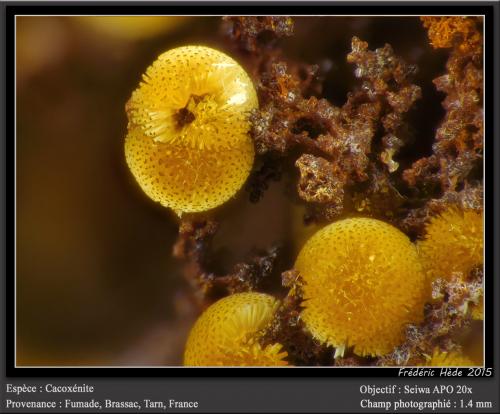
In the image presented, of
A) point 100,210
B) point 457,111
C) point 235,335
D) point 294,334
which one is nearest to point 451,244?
point 457,111

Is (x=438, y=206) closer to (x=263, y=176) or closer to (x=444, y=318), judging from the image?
(x=444, y=318)

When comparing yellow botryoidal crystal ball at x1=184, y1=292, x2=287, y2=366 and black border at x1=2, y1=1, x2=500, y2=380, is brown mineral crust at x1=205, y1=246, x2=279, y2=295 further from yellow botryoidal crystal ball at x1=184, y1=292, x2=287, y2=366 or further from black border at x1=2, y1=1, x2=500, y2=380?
black border at x1=2, y1=1, x2=500, y2=380

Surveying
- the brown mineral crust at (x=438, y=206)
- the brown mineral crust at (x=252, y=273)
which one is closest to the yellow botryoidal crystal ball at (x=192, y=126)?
the brown mineral crust at (x=252, y=273)

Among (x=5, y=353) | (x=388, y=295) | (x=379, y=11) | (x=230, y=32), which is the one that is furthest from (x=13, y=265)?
(x=379, y=11)

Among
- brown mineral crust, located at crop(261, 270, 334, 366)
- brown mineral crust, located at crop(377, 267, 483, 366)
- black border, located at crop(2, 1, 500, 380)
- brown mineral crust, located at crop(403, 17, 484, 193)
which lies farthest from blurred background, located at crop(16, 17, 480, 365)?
brown mineral crust, located at crop(377, 267, 483, 366)

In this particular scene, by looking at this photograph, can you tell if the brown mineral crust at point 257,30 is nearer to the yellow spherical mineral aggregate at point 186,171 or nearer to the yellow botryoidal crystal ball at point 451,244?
the yellow spherical mineral aggregate at point 186,171

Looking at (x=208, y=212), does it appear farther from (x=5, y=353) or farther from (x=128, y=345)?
(x=5, y=353)
